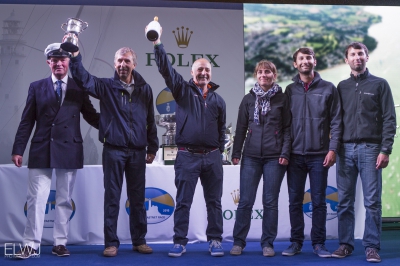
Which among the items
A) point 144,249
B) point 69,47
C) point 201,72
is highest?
point 69,47

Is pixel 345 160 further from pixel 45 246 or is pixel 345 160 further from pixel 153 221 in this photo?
pixel 45 246

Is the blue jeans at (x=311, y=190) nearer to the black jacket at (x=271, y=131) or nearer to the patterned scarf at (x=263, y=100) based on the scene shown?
the black jacket at (x=271, y=131)

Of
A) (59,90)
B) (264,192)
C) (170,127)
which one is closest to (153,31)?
(59,90)

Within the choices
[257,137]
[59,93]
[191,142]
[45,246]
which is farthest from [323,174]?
[45,246]

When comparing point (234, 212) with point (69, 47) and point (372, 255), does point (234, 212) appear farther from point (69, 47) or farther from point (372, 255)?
point (69, 47)

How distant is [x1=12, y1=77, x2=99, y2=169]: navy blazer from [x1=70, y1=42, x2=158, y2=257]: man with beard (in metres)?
0.20

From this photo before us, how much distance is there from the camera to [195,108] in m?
3.71

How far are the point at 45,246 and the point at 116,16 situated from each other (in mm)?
2728

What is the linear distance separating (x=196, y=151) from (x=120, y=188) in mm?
611

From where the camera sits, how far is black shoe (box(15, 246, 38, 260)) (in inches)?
138

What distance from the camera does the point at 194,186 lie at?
12.2ft

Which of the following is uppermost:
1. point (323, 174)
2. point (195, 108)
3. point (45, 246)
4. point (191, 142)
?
point (195, 108)

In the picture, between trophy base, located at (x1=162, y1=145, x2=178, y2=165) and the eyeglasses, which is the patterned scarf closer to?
trophy base, located at (x1=162, y1=145, x2=178, y2=165)

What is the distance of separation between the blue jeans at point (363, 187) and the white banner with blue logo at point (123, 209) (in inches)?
32.4
